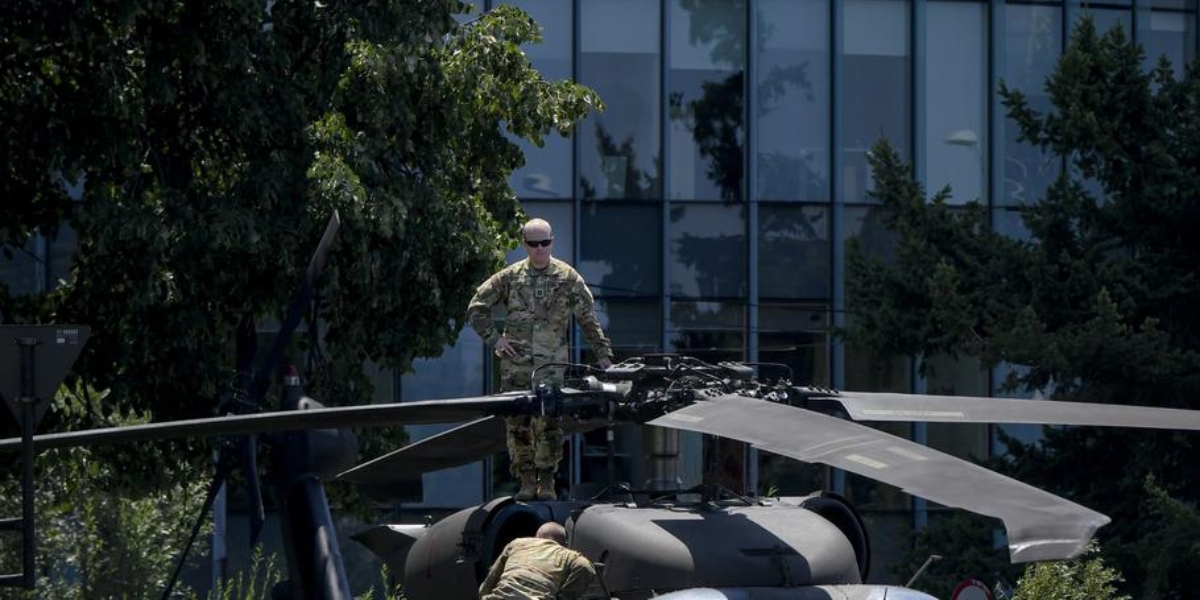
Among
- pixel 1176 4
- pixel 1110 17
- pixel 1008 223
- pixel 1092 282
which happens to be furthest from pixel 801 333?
pixel 1176 4

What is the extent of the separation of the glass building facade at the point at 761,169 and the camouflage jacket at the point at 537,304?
11.6 metres

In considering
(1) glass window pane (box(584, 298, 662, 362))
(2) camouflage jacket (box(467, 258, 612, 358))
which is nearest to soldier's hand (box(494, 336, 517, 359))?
(2) camouflage jacket (box(467, 258, 612, 358))

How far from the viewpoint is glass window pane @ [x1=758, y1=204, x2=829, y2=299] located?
23.3 m

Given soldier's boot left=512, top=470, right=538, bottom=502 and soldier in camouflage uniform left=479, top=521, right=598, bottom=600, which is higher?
soldier's boot left=512, top=470, right=538, bottom=502

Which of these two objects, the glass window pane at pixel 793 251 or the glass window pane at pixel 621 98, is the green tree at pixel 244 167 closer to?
the glass window pane at pixel 621 98

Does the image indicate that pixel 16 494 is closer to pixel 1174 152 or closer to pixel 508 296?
pixel 508 296

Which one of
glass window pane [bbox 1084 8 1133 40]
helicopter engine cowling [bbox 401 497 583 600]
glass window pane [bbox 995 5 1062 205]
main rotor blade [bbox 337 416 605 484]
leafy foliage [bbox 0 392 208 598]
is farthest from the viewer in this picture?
glass window pane [bbox 1084 8 1133 40]

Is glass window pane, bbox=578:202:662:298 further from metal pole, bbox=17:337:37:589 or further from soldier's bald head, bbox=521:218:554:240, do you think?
metal pole, bbox=17:337:37:589

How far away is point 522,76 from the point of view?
1451 cm

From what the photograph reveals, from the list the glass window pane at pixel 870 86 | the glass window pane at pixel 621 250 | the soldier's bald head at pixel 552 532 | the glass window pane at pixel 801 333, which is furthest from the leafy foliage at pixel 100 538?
the glass window pane at pixel 870 86

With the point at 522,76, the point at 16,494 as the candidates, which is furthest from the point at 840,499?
the point at 16,494

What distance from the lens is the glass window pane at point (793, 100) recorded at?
23312 mm

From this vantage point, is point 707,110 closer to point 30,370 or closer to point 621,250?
point 621,250

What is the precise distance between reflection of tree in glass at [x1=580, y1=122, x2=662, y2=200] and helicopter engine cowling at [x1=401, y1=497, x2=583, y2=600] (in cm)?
1434
